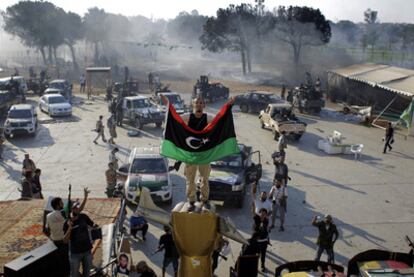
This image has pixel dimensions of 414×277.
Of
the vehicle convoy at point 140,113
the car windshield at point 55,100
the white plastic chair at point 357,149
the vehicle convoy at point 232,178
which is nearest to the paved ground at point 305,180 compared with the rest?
the white plastic chair at point 357,149

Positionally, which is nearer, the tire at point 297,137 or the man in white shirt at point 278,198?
the man in white shirt at point 278,198

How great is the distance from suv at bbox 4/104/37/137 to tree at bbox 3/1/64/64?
42.1 m

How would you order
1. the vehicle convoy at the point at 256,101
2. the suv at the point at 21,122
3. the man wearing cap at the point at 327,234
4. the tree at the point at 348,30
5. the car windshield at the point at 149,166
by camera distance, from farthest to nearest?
1. the tree at the point at 348,30
2. the vehicle convoy at the point at 256,101
3. the suv at the point at 21,122
4. the car windshield at the point at 149,166
5. the man wearing cap at the point at 327,234

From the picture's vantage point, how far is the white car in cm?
2955

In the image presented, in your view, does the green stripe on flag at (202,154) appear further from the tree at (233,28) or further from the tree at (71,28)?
the tree at (71,28)

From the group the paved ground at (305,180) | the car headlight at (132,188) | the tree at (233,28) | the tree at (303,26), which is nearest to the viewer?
the paved ground at (305,180)

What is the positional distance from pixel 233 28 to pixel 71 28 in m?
28.8

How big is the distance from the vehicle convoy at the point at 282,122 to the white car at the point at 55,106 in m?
12.9

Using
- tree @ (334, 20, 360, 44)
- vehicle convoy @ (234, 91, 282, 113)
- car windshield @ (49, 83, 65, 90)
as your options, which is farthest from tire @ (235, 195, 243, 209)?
tree @ (334, 20, 360, 44)

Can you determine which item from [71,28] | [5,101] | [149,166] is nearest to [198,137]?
[149,166]

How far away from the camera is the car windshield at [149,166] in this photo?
15180mm

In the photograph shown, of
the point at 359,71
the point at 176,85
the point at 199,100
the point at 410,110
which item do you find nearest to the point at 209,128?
the point at 199,100

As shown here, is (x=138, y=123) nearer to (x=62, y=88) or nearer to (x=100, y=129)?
(x=100, y=129)

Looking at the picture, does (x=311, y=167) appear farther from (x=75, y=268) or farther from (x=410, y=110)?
(x=75, y=268)
